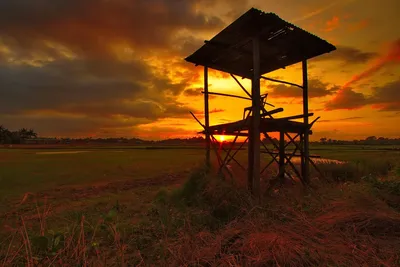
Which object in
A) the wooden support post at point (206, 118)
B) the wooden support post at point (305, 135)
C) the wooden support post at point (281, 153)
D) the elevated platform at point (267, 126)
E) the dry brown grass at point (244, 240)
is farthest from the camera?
the wooden support post at point (206, 118)

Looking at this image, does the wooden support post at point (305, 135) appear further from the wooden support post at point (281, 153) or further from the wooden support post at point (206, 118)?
the wooden support post at point (206, 118)

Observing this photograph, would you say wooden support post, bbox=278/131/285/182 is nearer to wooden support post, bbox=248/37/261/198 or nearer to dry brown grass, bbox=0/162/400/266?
wooden support post, bbox=248/37/261/198

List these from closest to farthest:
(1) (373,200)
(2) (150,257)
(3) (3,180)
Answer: (2) (150,257)
(1) (373,200)
(3) (3,180)

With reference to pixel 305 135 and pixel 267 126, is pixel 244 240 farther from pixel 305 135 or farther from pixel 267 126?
pixel 305 135

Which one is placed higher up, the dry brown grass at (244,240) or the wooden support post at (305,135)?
the wooden support post at (305,135)

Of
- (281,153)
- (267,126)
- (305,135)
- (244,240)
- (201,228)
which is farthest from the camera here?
(281,153)

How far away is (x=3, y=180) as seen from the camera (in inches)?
537

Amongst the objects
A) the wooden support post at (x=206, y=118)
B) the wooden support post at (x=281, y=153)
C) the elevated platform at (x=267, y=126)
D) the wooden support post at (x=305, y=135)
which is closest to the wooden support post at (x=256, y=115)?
the elevated platform at (x=267, y=126)

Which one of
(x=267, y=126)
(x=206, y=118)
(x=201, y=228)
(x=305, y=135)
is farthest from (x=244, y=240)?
(x=206, y=118)

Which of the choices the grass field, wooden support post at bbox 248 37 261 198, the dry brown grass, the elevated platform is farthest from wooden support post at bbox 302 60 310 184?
wooden support post at bbox 248 37 261 198

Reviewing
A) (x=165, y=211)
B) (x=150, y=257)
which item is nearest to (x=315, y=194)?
(x=165, y=211)

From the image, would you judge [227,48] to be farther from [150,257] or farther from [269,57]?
[150,257]

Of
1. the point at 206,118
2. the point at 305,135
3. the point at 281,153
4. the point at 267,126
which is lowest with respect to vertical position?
the point at 281,153

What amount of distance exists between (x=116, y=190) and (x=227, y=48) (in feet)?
29.8
